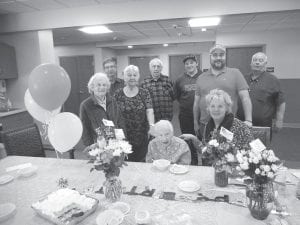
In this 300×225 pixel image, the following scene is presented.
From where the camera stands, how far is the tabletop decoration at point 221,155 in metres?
1.40

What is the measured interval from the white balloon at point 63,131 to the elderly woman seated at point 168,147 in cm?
67

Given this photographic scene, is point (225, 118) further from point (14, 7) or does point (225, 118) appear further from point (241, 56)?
point (241, 56)

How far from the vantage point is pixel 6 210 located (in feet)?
4.46

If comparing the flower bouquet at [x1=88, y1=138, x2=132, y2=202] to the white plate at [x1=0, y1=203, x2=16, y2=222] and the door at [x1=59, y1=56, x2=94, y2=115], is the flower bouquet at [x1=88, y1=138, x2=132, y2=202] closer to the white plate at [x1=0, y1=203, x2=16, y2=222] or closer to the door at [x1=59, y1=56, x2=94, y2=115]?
the white plate at [x1=0, y1=203, x2=16, y2=222]

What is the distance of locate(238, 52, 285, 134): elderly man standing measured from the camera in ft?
9.31

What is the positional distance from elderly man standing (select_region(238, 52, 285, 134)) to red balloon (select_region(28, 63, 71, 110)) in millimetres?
2116

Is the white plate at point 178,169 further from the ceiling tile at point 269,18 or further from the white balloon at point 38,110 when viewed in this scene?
the ceiling tile at point 269,18

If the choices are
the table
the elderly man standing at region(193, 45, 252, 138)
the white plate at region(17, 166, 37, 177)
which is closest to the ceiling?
the elderly man standing at region(193, 45, 252, 138)

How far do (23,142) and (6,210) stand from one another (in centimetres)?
129

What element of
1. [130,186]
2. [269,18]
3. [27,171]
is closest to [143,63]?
[269,18]

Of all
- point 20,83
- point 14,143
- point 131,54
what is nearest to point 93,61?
point 131,54

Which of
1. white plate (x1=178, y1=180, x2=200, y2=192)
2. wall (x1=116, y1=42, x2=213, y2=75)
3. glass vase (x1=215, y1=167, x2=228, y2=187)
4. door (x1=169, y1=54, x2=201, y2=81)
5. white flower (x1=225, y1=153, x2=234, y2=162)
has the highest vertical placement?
wall (x1=116, y1=42, x2=213, y2=75)

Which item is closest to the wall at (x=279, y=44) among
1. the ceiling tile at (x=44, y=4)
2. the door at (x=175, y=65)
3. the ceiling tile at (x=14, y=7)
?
the door at (x=175, y=65)

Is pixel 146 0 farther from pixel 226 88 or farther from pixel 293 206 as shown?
pixel 293 206
